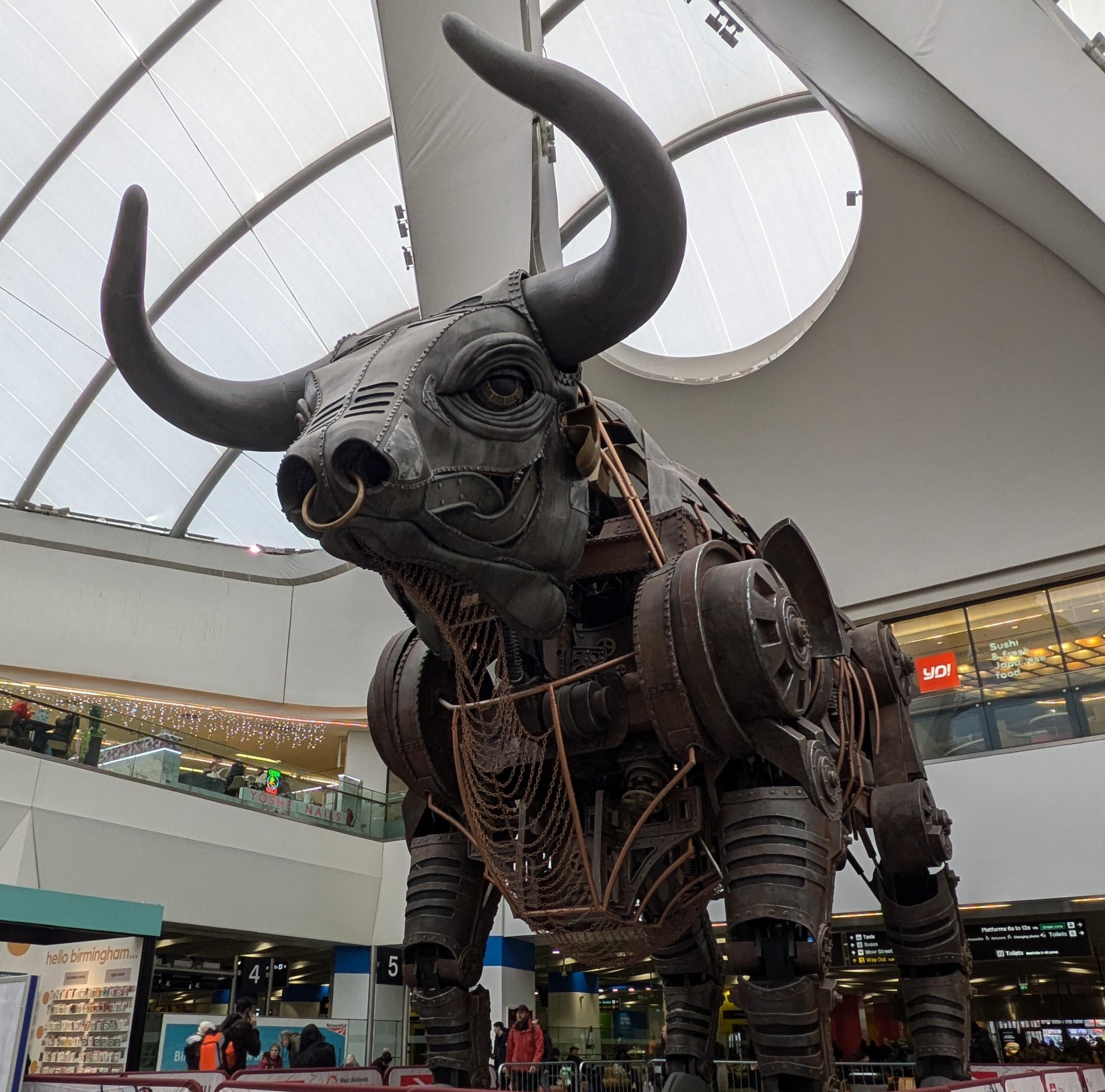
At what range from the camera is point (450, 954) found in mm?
3895

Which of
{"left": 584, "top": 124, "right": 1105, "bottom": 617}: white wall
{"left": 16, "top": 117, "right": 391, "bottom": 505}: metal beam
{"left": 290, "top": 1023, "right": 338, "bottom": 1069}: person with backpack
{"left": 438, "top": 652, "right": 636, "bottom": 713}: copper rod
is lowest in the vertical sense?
{"left": 290, "top": 1023, "right": 338, "bottom": 1069}: person with backpack

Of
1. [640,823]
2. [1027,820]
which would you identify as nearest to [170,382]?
[640,823]

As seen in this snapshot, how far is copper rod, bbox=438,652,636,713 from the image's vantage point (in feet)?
11.8

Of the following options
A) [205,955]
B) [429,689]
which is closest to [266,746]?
[205,955]

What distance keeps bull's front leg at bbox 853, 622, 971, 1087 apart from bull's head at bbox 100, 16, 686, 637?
2655 millimetres

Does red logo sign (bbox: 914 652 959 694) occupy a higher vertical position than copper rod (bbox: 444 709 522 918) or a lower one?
higher

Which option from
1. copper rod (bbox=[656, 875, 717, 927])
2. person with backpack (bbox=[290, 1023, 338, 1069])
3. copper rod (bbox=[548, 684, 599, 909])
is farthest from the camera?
person with backpack (bbox=[290, 1023, 338, 1069])

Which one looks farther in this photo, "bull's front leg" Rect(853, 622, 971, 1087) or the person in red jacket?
the person in red jacket

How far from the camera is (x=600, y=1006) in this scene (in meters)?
20.2

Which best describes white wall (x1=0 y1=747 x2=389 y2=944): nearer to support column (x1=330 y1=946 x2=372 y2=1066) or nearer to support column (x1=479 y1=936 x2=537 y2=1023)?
Answer: support column (x1=330 y1=946 x2=372 y2=1066)

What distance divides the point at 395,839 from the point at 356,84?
1216 centimetres

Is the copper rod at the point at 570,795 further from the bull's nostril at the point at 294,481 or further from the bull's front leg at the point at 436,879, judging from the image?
the bull's nostril at the point at 294,481

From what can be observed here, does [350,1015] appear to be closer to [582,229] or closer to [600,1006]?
[600,1006]

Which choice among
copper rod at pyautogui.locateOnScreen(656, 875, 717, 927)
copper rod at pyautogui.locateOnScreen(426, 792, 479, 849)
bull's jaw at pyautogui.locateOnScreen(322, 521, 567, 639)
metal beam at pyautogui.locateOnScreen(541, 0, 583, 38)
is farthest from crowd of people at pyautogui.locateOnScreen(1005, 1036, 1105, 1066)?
metal beam at pyautogui.locateOnScreen(541, 0, 583, 38)
